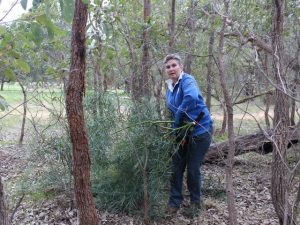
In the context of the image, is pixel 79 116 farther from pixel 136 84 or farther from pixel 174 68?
pixel 136 84

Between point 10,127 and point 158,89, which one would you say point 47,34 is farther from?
point 10,127

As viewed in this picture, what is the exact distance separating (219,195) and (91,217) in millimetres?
2390

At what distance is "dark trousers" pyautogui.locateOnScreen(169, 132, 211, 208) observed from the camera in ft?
13.3

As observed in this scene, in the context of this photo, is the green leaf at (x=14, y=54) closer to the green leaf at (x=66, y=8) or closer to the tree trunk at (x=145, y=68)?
the green leaf at (x=66, y=8)

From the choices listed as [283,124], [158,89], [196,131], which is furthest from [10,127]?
[283,124]

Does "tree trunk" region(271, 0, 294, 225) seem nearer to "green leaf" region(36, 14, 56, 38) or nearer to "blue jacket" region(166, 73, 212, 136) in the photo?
"blue jacket" region(166, 73, 212, 136)

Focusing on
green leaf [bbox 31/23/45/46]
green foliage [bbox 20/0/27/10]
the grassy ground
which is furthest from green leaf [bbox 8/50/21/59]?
the grassy ground

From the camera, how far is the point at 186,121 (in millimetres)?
3924

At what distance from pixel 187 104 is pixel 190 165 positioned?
77 cm

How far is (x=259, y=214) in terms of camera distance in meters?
4.46

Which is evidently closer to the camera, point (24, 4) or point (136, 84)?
point (24, 4)

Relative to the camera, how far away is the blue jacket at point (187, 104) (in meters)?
3.85

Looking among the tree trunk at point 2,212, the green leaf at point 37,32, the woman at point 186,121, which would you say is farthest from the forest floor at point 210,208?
the green leaf at point 37,32

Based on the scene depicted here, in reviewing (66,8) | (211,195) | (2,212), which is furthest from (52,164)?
(66,8)
